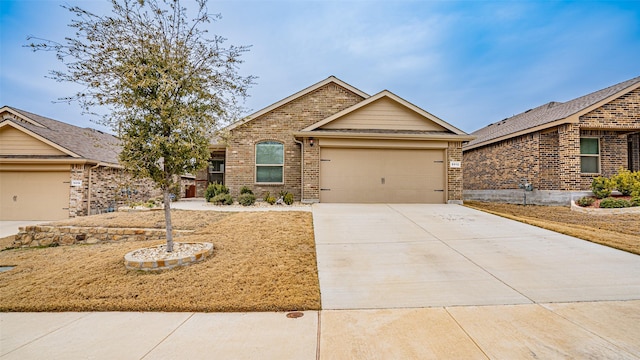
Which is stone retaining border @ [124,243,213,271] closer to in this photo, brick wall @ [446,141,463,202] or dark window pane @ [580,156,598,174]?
brick wall @ [446,141,463,202]

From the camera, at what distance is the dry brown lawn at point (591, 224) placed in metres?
6.31

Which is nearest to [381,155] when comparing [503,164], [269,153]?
[269,153]

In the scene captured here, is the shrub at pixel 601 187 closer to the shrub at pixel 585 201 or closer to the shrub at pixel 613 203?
the shrub at pixel 585 201

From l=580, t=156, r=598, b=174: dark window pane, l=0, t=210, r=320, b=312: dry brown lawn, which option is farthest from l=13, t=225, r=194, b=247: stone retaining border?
l=580, t=156, r=598, b=174: dark window pane

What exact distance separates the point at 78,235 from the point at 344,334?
9.29 m

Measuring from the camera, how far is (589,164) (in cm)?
1242

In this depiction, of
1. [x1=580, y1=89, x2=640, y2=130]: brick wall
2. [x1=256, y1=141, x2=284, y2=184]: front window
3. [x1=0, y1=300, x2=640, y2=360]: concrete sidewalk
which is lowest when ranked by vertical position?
[x1=0, y1=300, x2=640, y2=360]: concrete sidewalk

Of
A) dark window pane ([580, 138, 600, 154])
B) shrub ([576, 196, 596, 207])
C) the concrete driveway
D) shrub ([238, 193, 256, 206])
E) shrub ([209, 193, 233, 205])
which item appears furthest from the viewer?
dark window pane ([580, 138, 600, 154])

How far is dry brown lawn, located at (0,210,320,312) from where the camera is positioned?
12.7ft

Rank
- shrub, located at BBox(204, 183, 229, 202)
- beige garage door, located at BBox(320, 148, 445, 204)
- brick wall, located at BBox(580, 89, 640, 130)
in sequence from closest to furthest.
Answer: beige garage door, located at BBox(320, 148, 445, 204) < brick wall, located at BBox(580, 89, 640, 130) < shrub, located at BBox(204, 183, 229, 202)

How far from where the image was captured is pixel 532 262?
517cm

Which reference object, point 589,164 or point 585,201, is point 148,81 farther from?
point 589,164

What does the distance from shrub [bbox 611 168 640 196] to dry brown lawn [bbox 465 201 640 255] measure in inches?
71.9

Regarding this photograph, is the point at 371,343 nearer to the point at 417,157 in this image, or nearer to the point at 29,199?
the point at 417,157
